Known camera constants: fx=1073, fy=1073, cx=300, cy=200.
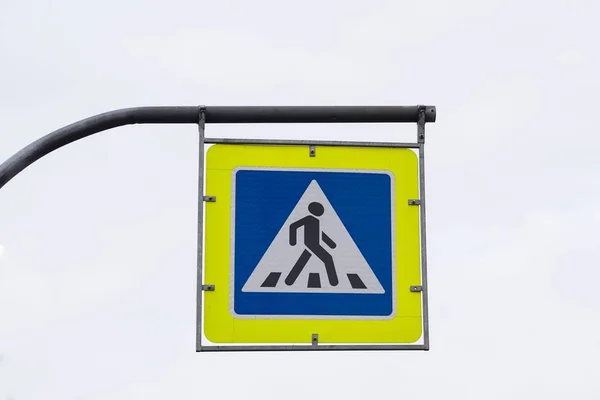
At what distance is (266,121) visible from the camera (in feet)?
21.0

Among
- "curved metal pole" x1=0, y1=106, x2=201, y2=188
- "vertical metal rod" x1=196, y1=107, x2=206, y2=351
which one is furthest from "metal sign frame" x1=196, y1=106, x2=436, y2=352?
"curved metal pole" x1=0, y1=106, x2=201, y2=188

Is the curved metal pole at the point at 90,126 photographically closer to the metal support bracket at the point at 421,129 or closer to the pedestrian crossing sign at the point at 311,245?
the pedestrian crossing sign at the point at 311,245

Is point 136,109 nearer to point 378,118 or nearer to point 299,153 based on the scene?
point 299,153

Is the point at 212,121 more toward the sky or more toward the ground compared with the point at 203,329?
more toward the sky

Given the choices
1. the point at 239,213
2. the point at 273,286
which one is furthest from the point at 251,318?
the point at 239,213

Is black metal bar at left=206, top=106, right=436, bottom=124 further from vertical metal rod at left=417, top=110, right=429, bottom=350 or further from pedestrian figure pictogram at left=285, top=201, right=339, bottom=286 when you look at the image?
pedestrian figure pictogram at left=285, top=201, right=339, bottom=286

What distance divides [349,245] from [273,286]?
20.0 inches

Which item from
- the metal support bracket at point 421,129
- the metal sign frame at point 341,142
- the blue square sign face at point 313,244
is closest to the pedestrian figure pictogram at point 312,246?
the blue square sign face at point 313,244

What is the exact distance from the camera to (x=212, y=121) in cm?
642

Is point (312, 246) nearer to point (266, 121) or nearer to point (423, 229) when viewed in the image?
point (423, 229)

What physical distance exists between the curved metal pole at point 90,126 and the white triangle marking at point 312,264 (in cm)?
89

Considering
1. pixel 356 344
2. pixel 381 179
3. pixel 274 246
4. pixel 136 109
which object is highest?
pixel 136 109

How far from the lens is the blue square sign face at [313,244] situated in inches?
245

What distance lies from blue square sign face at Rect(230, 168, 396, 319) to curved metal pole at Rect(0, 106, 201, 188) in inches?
20.3
